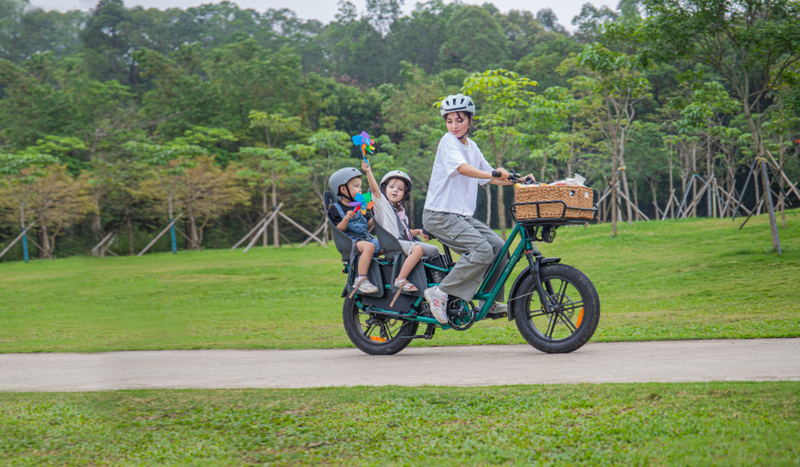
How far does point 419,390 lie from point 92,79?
108 inches

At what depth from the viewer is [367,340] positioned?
636 cm

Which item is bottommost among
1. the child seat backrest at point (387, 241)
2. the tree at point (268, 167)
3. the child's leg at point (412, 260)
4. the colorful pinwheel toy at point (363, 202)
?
the child's leg at point (412, 260)

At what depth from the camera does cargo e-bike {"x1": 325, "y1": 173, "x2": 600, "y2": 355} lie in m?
5.33

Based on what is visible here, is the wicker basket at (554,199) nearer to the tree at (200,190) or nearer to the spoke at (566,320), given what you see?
the spoke at (566,320)

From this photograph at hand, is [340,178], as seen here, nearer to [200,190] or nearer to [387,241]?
[387,241]

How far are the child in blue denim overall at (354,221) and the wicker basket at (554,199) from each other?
5.02 feet

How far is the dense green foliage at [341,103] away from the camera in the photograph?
2.29 meters

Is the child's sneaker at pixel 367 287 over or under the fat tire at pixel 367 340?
over

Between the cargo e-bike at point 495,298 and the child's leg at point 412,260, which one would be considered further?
the child's leg at point 412,260

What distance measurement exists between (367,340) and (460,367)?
56.2 inches

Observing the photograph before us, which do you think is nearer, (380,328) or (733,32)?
(380,328)

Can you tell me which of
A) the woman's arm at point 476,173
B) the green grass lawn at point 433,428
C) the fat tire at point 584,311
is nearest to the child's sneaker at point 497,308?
the fat tire at point 584,311

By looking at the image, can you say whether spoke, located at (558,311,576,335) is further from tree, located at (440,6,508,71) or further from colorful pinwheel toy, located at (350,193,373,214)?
tree, located at (440,6,508,71)

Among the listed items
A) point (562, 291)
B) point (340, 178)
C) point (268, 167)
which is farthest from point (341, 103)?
point (562, 291)
